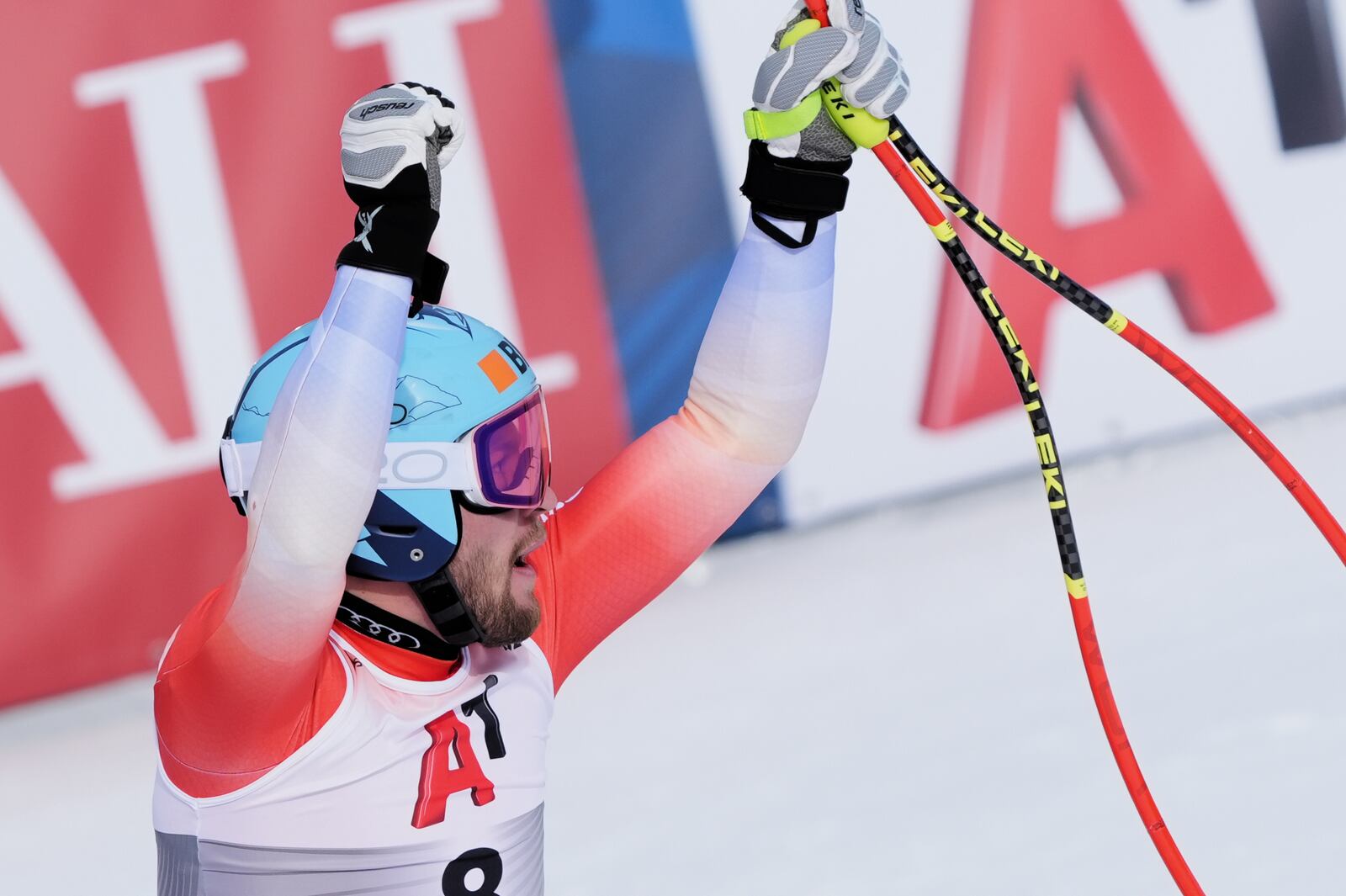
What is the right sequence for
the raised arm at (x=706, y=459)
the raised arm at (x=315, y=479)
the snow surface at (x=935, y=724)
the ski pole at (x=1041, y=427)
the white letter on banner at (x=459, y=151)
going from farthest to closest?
the white letter on banner at (x=459, y=151) < the snow surface at (x=935, y=724) < the raised arm at (x=706, y=459) < the ski pole at (x=1041, y=427) < the raised arm at (x=315, y=479)

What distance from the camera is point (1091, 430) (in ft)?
16.6

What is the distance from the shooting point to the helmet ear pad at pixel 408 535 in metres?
1.82

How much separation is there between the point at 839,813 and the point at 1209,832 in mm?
741

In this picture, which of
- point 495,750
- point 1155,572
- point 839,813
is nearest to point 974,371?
point 1155,572

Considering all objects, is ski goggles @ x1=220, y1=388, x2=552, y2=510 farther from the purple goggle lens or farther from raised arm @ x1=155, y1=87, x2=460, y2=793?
raised arm @ x1=155, y1=87, x2=460, y2=793

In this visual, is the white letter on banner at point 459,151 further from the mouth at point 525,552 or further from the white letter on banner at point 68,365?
the mouth at point 525,552

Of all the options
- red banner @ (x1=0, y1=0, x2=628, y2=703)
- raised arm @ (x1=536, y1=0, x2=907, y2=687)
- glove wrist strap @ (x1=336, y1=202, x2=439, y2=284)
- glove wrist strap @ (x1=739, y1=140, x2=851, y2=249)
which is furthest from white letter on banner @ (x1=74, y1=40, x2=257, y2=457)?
glove wrist strap @ (x1=336, y1=202, x2=439, y2=284)

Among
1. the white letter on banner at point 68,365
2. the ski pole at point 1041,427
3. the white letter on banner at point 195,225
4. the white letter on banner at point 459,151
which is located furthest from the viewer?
the white letter on banner at point 459,151

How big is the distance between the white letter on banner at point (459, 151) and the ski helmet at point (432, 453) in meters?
2.61

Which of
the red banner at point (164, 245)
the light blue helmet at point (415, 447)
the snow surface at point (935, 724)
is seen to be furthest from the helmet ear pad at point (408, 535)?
the red banner at point (164, 245)

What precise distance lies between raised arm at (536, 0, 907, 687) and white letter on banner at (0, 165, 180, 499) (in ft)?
7.98

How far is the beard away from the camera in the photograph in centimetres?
189

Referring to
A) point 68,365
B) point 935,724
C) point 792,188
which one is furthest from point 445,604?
point 68,365

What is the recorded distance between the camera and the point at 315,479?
1.56 m
